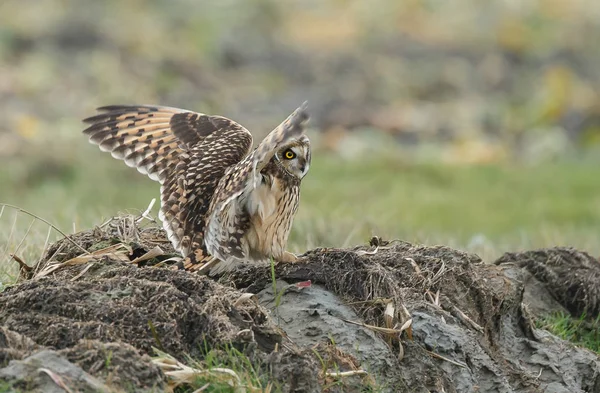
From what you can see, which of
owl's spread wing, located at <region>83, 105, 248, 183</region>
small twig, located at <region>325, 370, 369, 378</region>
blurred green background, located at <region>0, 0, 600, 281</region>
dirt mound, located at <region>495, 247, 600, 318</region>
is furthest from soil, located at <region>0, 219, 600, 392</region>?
blurred green background, located at <region>0, 0, 600, 281</region>

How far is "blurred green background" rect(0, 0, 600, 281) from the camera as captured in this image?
1543 centimetres

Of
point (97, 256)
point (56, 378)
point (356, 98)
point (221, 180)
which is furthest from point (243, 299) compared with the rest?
point (356, 98)

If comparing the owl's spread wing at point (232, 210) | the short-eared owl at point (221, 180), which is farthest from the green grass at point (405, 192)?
the owl's spread wing at point (232, 210)

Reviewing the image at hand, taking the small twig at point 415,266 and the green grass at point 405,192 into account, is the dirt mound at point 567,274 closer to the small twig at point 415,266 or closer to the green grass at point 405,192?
the small twig at point 415,266

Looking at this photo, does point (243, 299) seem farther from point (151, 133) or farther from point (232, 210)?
point (151, 133)

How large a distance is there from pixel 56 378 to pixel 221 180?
82.3 inches

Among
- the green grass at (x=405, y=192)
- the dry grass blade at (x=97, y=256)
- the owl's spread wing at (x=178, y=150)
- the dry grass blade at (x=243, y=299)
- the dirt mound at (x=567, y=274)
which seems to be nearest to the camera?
the dry grass blade at (x=243, y=299)

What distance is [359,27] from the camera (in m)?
29.5

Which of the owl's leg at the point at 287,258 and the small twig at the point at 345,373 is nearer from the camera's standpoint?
the small twig at the point at 345,373

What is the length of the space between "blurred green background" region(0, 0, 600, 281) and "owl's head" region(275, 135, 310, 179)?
248cm

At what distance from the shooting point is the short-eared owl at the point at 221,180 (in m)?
5.80

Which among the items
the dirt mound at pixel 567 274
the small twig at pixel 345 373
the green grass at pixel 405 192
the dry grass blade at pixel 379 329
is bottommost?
the small twig at pixel 345 373

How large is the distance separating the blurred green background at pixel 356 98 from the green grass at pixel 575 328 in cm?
137

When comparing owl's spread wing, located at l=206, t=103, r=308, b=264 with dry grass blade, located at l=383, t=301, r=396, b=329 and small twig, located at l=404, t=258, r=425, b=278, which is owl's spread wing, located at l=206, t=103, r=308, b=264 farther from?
small twig, located at l=404, t=258, r=425, b=278
